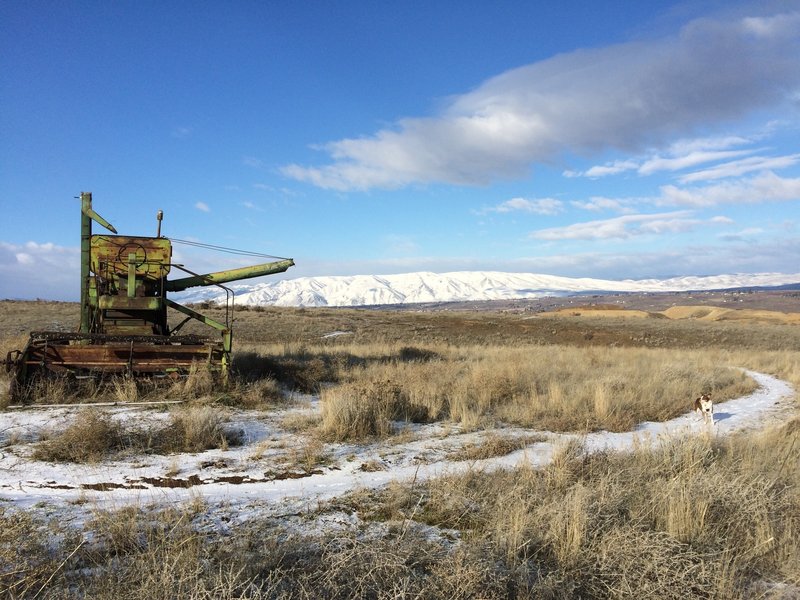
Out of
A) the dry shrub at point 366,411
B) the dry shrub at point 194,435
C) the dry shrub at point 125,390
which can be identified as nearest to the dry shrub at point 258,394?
the dry shrub at point 366,411

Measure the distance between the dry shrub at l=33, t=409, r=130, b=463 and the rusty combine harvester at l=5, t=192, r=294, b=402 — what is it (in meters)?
3.04

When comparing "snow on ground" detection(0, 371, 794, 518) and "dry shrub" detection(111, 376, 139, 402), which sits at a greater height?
"dry shrub" detection(111, 376, 139, 402)

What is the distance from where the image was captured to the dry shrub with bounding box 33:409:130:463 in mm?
Answer: 6074

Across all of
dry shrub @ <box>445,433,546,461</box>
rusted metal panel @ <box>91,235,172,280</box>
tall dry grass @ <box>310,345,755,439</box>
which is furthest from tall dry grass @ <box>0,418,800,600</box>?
rusted metal panel @ <box>91,235,172,280</box>

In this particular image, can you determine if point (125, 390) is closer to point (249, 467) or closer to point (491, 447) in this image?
point (249, 467)

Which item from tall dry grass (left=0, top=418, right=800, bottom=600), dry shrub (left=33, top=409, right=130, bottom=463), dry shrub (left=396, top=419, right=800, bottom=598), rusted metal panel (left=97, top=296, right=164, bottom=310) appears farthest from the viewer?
rusted metal panel (left=97, top=296, right=164, bottom=310)

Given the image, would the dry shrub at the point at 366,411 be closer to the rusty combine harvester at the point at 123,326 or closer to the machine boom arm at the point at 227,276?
the rusty combine harvester at the point at 123,326

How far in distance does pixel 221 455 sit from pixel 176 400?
3.12 m

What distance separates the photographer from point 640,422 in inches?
386

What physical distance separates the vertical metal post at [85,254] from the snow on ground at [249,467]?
405cm

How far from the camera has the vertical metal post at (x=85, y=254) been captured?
37.9 ft

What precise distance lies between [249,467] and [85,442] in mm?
2119

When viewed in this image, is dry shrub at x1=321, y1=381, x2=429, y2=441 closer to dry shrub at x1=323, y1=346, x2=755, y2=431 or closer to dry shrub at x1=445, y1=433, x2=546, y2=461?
dry shrub at x1=323, y1=346, x2=755, y2=431

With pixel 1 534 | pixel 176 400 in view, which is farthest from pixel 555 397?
pixel 1 534
